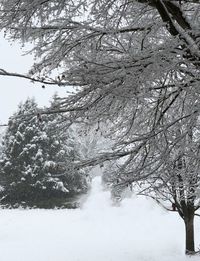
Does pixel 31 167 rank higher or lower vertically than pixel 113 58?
higher

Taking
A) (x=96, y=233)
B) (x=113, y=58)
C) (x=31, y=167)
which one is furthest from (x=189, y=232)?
(x=31, y=167)

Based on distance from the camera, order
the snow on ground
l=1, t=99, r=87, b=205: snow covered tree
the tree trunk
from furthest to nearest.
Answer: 1. l=1, t=99, r=87, b=205: snow covered tree
2. the snow on ground
3. the tree trunk

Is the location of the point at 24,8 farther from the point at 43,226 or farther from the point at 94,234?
the point at 43,226

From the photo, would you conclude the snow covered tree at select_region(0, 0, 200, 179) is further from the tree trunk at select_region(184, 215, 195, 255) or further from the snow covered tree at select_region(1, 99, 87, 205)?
Result: the snow covered tree at select_region(1, 99, 87, 205)

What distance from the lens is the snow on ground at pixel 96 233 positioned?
13383 mm

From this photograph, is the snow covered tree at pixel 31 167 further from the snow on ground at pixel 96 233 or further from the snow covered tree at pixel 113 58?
the snow covered tree at pixel 113 58

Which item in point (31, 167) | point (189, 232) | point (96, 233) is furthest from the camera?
point (31, 167)

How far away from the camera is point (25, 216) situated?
24.0 m

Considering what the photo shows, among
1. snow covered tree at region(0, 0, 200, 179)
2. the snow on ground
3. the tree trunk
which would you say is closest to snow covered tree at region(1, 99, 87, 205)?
the snow on ground

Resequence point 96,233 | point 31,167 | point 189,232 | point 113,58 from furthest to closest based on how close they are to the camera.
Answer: point 31,167 < point 96,233 < point 189,232 < point 113,58

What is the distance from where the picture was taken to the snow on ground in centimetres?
1338

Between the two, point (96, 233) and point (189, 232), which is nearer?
point (189, 232)

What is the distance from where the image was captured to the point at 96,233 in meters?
18.6

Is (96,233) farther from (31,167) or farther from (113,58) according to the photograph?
(113,58)
